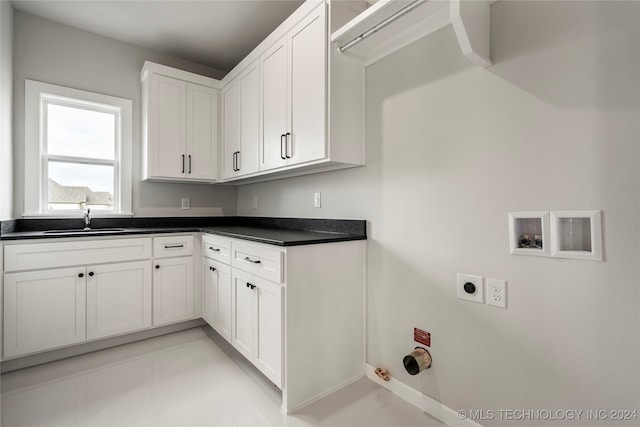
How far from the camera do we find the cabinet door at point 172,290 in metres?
2.66

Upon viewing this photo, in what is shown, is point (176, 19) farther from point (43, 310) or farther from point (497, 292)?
point (497, 292)

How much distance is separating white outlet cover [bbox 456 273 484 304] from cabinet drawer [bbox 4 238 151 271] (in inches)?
96.1

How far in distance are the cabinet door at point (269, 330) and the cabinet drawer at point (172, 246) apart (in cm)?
115

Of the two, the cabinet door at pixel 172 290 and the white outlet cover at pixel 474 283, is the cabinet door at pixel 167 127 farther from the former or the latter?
the white outlet cover at pixel 474 283

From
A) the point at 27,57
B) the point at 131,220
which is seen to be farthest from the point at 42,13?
the point at 131,220

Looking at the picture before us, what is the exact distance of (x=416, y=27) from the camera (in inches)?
67.9

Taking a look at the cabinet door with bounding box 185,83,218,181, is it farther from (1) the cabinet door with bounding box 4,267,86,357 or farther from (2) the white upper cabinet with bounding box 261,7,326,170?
(1) the cabinet door with bounding box 4,267,86,357

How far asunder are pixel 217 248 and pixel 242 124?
113 cm

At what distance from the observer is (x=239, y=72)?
277cm

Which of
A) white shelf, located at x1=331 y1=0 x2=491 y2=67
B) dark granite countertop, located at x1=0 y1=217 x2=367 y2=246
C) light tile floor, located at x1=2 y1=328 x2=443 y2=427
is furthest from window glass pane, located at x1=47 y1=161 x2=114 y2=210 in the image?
white shelf, located at x1=331 y1=0 x2=491 y2=67

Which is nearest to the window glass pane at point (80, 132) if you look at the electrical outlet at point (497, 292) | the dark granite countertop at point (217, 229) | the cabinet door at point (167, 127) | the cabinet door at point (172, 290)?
the cabinet door at point (167, 127)

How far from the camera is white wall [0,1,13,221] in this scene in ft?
7.01

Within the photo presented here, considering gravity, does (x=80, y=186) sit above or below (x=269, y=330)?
above

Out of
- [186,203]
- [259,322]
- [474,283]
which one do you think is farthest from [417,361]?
[186,203]
